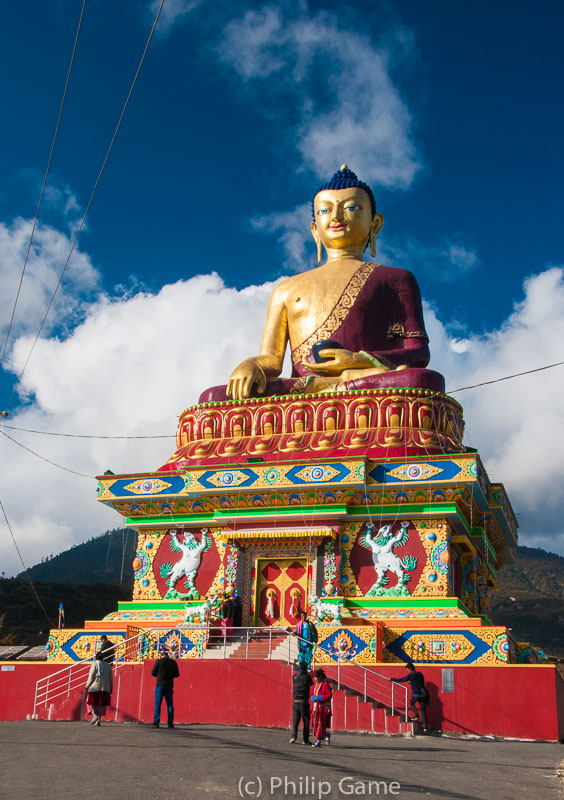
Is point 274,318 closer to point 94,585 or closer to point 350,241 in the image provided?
point 350,241

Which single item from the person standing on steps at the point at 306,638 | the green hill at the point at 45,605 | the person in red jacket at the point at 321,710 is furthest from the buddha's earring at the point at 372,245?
the green hill at the point at 45,605

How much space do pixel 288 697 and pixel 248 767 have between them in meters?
4.63

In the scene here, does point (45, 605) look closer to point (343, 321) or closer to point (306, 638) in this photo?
point (343, 321)

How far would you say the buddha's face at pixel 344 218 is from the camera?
21156 mm

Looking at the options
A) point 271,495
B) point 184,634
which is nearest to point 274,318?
point 271,495

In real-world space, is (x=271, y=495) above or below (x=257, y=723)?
above

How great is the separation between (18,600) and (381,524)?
25.9 m

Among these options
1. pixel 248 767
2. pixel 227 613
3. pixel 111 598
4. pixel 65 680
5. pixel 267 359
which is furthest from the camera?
pixel 111 598

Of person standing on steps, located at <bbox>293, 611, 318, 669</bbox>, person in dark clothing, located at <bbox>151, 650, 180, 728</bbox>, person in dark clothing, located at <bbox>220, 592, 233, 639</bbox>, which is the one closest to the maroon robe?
person in dark clothing, located at <bbox>220, 592, 233, 639</bbox>

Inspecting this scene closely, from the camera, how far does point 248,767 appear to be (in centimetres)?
747

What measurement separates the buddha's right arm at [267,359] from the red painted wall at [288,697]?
7032mm

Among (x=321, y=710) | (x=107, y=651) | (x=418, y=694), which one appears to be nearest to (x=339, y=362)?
(x=107, y=651)

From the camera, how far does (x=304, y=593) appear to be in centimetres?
1578

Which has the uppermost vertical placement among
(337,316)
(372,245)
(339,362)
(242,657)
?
(372,245)
